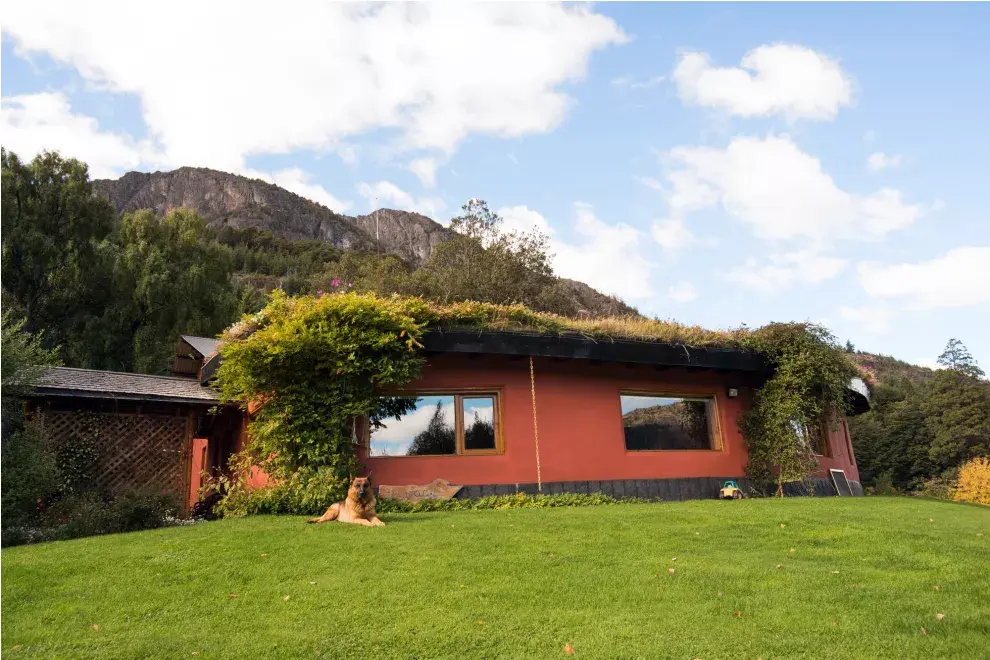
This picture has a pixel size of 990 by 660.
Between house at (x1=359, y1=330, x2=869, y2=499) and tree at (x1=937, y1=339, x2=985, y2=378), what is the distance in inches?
1699

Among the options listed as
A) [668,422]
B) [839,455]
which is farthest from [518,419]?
[839,455]

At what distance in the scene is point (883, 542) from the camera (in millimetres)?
7266

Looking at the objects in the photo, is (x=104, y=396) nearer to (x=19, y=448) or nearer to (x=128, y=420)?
(x=128, y=420)

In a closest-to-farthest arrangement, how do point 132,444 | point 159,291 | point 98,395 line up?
point 98,395 → point 132,444 → point 159,291

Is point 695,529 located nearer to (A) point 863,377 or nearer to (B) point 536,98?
(A) point 863,377

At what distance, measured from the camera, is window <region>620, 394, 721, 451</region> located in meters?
13.0

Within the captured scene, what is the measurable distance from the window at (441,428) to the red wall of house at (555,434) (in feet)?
0.61

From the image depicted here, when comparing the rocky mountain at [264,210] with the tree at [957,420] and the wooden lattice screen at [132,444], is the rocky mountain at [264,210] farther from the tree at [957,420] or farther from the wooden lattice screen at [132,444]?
the wooden lattice screen at [132,444]

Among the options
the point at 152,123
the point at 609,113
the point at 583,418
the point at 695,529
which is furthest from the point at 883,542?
the point at 152,123

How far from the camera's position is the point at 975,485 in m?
25.6

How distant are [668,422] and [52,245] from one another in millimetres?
22282

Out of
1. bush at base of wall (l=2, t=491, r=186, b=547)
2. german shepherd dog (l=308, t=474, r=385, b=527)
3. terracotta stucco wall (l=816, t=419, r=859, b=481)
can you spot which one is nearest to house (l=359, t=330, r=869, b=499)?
terracotta stucco wall (l=816, t=419, r=859, b=481)

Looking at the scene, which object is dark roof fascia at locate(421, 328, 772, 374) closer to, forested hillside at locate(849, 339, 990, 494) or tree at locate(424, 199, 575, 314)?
tree at locate(424, 199, 575, 314)

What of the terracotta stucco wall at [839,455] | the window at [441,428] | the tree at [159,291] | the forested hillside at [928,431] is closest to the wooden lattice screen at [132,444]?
the window at [441,428]
